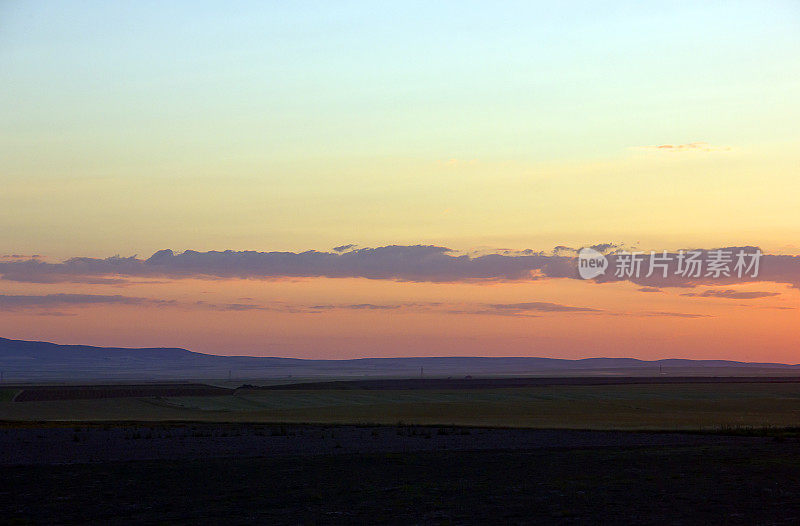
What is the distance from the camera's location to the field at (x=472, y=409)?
55188mm

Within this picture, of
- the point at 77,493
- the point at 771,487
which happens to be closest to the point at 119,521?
the point at 77,493

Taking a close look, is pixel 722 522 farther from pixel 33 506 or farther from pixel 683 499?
pixel 33 506

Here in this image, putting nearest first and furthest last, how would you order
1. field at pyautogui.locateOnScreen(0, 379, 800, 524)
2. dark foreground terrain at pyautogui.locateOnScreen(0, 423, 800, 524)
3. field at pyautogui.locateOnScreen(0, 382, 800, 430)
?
dark foreground terrain at pyautogui.locateOnScreen(0, 423, 800, 524)
field at pyautogui.locateOnScreen(0, 379, 800, 524)
field at pyautogui.locateOnScreen(0, 382, 800, 430)

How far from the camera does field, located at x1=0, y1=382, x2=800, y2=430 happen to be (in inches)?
2173

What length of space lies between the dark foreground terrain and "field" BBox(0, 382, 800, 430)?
15.6 m

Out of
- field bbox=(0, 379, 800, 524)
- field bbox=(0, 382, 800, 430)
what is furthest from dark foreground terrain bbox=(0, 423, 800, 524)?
field bbox=(0, 382, 800, 430)

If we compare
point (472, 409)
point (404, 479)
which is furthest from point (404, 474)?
point (472, 409)

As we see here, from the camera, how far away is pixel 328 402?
8488cm

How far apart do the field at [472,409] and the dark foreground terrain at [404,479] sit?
51.1 feet

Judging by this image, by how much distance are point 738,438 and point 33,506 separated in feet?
94.1

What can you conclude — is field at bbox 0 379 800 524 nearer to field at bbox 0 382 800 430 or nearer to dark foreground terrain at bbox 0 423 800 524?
dark foreground terrain at bbox 0 423 800 524

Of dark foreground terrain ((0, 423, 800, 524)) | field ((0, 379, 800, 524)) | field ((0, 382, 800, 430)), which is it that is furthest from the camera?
field ((0, 382, 800, 430))

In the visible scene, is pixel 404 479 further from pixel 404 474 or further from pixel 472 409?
pixel 472 409

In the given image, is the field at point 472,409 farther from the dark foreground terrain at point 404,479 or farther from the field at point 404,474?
the dark foreground terrain at point 404,479
